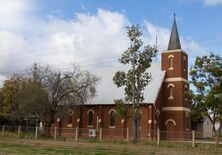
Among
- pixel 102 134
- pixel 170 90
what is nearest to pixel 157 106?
pixel 170 90

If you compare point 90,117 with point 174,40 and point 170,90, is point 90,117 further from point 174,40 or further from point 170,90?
point 174,40

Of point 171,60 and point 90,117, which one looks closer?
point 171,60

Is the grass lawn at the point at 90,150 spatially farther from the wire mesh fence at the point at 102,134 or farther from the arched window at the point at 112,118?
the arched window at the point at 112,118

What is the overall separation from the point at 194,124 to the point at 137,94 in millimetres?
26989

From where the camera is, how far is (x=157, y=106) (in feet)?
163

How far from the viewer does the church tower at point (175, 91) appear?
166 feet

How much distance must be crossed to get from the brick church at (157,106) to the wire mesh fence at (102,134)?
0.45 feet

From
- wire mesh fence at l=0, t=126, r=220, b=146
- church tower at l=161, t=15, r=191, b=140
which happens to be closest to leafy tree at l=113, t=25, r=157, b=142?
wire mesh fence at l=0, t=126, r=220, b=146

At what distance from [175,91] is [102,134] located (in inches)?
463

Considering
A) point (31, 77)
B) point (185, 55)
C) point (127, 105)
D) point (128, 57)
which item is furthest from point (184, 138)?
point (31, 77)

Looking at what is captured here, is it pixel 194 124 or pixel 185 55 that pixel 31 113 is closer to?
pixel 185 55

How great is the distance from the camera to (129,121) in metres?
50.5

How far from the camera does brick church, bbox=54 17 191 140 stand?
49.1 meters

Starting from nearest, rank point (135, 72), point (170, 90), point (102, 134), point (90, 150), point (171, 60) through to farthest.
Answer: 1. point (90, 150)
2. point (135, 72)
3. point (102, 134)
4. point (170, 90)
5. point (171, 60)
